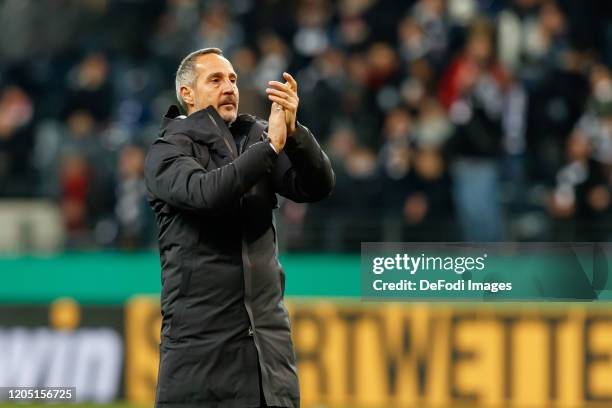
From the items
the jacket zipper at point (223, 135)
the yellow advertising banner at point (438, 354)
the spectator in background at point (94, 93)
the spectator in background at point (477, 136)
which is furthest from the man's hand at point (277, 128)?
the spectator in background at point (94, 93)

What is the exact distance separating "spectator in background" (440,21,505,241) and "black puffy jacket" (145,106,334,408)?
6.91m

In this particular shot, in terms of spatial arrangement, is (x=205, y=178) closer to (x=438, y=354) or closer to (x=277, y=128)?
(x=277, y=128)

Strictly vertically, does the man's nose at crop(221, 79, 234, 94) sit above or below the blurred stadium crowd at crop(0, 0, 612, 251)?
below

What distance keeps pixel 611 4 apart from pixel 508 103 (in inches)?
85.6

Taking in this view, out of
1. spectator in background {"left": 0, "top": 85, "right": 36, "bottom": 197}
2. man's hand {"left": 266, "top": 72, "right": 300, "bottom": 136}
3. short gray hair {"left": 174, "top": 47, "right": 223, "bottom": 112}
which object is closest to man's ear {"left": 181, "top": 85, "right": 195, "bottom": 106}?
short gray hair {"left": 174, "top": 47, "right": 223, "bottom": 112}

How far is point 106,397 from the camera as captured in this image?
1040 centimetres

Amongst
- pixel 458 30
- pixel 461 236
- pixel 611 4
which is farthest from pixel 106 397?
pixel 611 4

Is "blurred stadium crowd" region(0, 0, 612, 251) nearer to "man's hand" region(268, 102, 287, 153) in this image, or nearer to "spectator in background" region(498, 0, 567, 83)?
"spectator in background" region(498, 0, 567, 83)

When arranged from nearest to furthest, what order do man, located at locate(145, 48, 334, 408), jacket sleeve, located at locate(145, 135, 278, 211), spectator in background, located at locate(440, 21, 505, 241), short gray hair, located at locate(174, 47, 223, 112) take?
jacket sleeve, located at locate(145, 135, 278, 211) < man, located at locate(145, 48, 334, 408) < short gray hair, located at locate(174, 47, 223, 112) < spectator in background, located at locate(440, 21, 505, 241)

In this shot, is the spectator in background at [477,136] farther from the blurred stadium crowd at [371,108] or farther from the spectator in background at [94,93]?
the spectator in background at [94,93]

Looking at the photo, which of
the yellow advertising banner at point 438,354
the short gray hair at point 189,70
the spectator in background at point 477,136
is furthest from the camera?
the spectator in background at point 477,136

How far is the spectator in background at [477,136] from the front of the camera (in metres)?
11.9

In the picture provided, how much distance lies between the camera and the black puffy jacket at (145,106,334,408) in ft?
15.8

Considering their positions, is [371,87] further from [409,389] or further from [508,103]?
[409,389]
